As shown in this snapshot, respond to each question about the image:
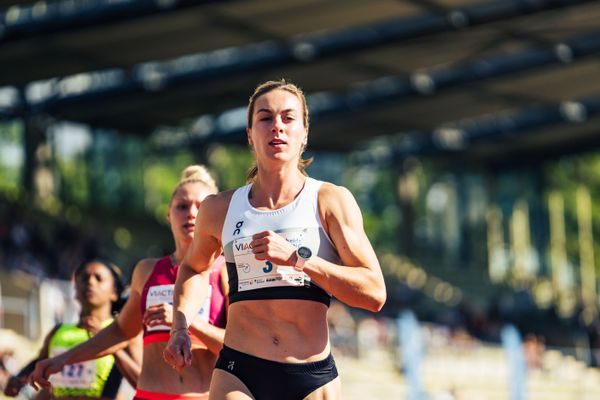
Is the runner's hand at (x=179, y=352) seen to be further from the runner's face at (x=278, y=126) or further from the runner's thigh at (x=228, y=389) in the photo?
the runner's face at (x=278, y=126)

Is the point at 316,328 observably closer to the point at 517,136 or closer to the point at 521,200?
the point at 517,136

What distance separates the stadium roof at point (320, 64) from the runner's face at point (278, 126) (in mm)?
17821

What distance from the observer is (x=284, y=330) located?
475 cm

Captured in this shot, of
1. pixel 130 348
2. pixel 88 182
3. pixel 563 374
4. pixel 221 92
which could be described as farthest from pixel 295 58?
pixel 130 348

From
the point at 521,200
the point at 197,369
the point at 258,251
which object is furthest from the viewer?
the point at 521,200

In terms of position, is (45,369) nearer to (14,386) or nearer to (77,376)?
(14,386)

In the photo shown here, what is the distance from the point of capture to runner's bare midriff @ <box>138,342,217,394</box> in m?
6.15

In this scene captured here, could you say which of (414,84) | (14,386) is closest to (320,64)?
(414,84)

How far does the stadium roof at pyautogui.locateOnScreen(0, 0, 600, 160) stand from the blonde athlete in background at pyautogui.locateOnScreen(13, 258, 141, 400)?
1529cm

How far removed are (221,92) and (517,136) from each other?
12319mm

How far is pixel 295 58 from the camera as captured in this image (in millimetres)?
27578

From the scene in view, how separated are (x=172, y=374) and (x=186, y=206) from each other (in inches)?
34.0

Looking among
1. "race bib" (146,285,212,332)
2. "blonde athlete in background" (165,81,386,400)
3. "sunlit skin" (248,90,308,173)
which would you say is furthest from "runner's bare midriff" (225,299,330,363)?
"race bib" (146,285,212,332)

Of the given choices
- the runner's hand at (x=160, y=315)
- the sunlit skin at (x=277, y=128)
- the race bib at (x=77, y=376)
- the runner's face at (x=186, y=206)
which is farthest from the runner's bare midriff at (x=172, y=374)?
the sunlit skin at (x=277, y=128)
